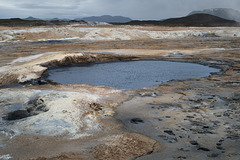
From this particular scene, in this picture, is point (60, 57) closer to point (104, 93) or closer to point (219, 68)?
point (104, 93)

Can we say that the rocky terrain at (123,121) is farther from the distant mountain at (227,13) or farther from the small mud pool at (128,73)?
the distant mountain at (227,13)

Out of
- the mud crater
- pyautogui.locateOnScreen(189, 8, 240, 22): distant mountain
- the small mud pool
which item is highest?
pyautogui.locateOnScreen(189, 8, 240, 22): distant mountain

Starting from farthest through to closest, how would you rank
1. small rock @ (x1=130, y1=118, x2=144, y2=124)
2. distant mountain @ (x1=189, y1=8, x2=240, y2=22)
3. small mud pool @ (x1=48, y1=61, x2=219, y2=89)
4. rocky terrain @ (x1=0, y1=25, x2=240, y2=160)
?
distant mountain @ (x1=189, y1=8, x2=240, y2=22), small mud pool @ (x1=48, y1=61, x2=219, y2=89), small rock @ (x1=130, y1=118, x2=144, y2=124), rocky terrain @ (x1=0, y1=25, x2=240, y2=160)

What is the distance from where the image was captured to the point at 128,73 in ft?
41.3

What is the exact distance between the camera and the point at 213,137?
4.98 meters

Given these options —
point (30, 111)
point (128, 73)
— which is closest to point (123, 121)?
point (30, 111)

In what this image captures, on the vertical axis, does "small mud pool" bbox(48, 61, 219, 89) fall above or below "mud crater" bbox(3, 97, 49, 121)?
above

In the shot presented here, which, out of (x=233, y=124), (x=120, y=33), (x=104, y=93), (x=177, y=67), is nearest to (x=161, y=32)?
(x=120, y=33)

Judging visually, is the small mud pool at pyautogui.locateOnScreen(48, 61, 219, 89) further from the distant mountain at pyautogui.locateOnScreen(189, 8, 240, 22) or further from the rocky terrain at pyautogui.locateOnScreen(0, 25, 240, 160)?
the distant mountain at pyautogui.locateOnScreen(189, 8, 240, 22)

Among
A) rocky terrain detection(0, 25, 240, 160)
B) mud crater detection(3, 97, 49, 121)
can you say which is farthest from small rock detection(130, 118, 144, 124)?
mud crater detection(3, 97, 49, 121)

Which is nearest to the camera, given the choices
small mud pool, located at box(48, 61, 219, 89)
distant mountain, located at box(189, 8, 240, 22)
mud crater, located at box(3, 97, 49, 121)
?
mud crater, located at box(3, 97, 49, 121)

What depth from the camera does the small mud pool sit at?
10875 millimetres

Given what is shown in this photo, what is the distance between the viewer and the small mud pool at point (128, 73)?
35.7 feet

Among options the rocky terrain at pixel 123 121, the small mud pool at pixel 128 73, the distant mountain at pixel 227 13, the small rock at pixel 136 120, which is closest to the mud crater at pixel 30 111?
the rocky terrain at pixel 123 121
